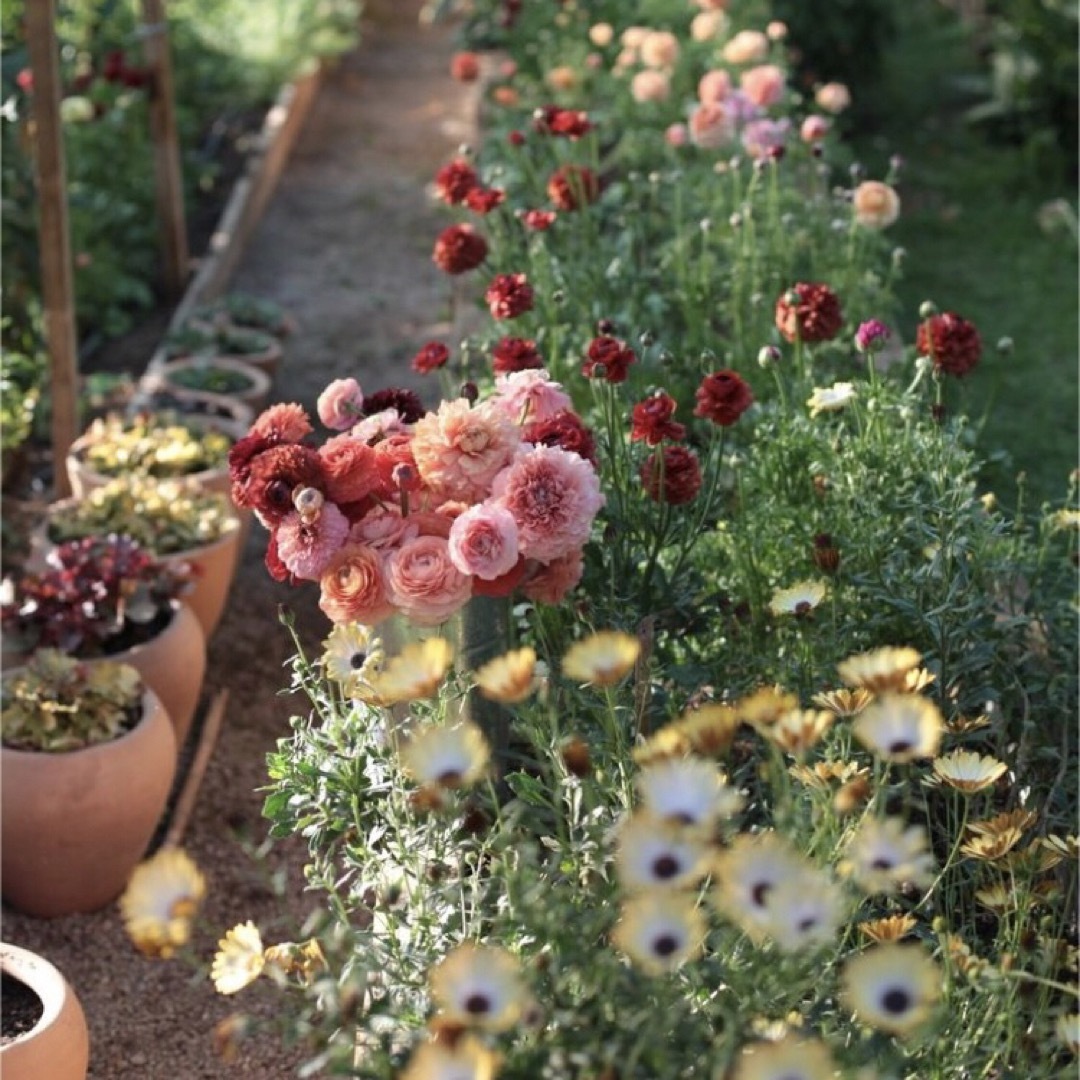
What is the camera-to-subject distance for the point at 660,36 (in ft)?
17.6

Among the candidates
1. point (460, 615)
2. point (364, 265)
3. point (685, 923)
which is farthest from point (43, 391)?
point (685, 923)

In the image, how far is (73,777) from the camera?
3400 millimetres

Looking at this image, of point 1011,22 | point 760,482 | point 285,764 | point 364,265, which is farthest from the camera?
point 1011,22

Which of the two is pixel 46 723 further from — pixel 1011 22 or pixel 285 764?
pixel 1011 22

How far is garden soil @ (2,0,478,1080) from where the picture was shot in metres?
3.25

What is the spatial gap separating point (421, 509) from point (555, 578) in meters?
0.23

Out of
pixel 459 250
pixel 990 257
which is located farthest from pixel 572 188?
pixel 990 257

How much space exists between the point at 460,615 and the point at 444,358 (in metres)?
0.60

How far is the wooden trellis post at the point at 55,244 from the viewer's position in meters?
4.66

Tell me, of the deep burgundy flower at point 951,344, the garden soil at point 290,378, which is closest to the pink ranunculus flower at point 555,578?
the garden soil at point 290,378

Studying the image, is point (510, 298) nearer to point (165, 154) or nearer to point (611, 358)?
point (611, 358)

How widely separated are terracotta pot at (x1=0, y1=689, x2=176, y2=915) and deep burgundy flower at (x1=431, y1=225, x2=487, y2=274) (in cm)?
104

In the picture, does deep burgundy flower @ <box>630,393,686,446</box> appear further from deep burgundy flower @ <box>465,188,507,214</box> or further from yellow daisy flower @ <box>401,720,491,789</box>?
deep burgundy flower @ <box>465,188,507,214</box>

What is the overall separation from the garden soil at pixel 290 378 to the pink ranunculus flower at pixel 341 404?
75cm
